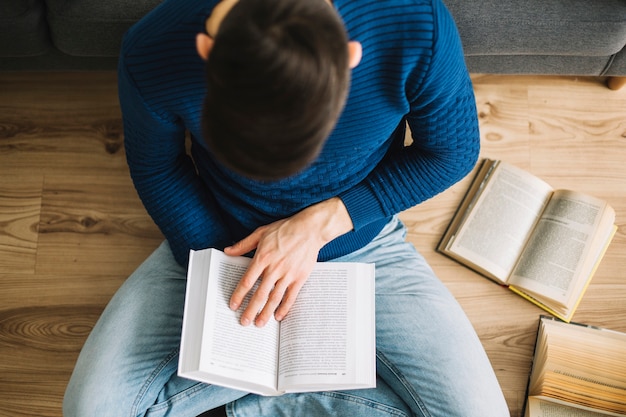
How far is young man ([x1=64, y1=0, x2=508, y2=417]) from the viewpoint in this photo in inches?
29.0

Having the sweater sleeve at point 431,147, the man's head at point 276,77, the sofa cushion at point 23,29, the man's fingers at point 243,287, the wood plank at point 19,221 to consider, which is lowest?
the wood plank at point 19,221

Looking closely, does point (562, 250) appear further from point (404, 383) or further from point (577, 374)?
point (404, 383)

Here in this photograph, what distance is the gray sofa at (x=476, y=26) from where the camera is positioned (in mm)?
1098

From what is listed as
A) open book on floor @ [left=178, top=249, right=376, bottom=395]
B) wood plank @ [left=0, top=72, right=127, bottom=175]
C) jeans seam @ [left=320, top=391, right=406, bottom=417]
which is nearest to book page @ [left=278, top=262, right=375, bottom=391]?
open book on floor @ [left=178, top=249, right=376, bottom=395]

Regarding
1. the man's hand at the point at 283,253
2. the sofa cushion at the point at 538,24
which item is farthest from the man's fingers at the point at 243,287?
the sofa cushion at the point at 538,24

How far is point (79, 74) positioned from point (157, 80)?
2.72ft

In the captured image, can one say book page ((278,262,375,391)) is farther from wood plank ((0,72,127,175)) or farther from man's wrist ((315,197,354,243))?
wood plank ((0,72,127,175))

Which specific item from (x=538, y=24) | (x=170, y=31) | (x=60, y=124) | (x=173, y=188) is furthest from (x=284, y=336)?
(x=60, y=124)

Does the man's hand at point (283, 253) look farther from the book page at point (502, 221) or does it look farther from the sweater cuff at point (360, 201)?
the book page at point (502, 221)

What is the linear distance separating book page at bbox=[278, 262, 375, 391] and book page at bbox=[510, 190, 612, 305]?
0.53m

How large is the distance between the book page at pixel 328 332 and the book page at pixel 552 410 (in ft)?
1.79

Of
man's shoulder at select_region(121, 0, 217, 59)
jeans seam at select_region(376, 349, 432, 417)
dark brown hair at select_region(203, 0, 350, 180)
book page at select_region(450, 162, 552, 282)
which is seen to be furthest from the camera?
book page at select_region(450, 162, 552, 282)

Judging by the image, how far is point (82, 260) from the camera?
1.33 m

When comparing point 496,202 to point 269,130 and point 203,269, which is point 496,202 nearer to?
point 203,269
